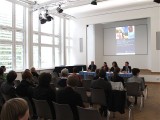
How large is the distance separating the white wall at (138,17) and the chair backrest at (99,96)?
7.55 metres

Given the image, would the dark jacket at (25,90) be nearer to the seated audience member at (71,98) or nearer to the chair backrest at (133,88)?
the seated audience member at (71,98)

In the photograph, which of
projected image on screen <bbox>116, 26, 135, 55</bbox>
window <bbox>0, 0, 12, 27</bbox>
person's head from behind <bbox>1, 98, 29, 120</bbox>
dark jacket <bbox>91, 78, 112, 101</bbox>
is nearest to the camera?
person's head from behind <bbox>1, 98, 29, 120</bbox>

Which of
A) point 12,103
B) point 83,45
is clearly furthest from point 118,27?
point 12,103

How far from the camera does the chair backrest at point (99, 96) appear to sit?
4.21m

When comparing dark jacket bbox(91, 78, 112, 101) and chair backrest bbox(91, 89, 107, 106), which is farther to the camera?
dark jacket bbox(91, 78, 112, 101)

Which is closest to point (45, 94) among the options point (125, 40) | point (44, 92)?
point (44, 92)

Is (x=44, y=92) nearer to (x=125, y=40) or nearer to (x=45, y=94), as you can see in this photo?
(x=45, y=94)

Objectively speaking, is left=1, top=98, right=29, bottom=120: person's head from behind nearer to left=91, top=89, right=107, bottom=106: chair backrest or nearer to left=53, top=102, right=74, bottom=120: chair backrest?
left=53, top=102, right=74, bottom=120: chair backrest

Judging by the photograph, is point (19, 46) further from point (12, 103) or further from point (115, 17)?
point (12, 103)

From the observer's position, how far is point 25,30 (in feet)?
33.2

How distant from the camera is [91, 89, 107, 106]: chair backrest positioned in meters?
4.21

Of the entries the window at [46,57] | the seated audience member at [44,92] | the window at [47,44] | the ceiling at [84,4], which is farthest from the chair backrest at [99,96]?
the window at [46,57]

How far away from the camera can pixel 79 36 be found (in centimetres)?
1366

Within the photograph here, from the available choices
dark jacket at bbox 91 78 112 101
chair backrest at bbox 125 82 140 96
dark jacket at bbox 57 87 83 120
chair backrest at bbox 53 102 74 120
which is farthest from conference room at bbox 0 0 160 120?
chair backrest at bbox 53 102 74 120
